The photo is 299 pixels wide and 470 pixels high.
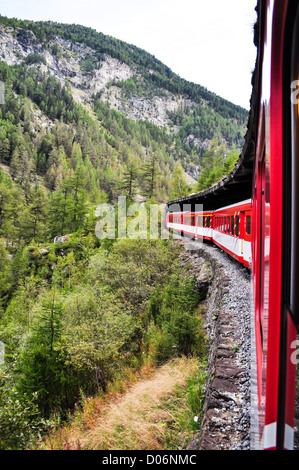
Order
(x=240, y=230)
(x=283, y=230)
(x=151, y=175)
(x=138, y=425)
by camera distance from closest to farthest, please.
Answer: (x=283, y=230)
(x=138, y=425)
(x=240, y=230)
(x=151, y=175)

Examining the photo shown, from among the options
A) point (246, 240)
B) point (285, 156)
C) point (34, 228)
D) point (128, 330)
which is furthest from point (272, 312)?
point (34, 228)

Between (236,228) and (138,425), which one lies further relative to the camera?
(236,228)

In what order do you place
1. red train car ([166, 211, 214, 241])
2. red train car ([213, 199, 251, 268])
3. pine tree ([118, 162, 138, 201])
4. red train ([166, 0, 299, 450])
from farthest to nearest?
1. pine tree ([118, 162, 138, 201])
2. red train car ([166, 211, 214, 241])
3. red train car ([213, 199, 251, 268])
4. red train ([166, 0, 299, 450])

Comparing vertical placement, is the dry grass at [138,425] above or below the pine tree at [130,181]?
below

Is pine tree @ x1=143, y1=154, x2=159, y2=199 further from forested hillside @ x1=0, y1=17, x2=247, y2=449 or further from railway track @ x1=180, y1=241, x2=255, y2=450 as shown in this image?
railway track @ x1=180, y1=241, x2=255, y2=450

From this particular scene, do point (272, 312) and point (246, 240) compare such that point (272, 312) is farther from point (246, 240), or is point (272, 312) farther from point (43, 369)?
point (43, 369)

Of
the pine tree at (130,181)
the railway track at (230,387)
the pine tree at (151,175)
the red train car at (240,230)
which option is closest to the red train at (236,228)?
the red train car at (240,230)

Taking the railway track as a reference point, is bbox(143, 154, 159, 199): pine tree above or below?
above

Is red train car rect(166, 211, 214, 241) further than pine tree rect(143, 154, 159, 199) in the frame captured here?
No

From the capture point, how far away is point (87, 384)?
12.8m

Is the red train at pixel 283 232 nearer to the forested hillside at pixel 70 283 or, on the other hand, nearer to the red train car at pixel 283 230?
the red train car at pixel 283 230

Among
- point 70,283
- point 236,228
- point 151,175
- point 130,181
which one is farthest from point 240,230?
point 151,175

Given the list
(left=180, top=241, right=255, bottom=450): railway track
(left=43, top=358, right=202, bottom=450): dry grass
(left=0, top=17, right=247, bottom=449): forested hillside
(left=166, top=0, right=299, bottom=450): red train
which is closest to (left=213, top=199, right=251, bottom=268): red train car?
(left=180, top=241, right=255, bottom=450): railway track

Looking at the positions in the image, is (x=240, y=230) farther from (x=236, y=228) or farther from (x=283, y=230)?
(x=283, y=230)
